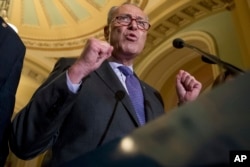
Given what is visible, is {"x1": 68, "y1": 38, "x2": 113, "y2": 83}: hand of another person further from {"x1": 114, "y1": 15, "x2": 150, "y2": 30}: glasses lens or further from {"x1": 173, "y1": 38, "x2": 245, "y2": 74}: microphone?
{"x1": 114, "y1": 15, "x2": 150, "y2": 30}: glasses lens

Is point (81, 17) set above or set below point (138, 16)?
above

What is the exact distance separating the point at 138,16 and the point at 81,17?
575cm

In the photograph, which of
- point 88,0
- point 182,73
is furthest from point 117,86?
point 88,0

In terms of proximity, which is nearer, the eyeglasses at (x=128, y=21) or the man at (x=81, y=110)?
the man at (x=81, y=110)

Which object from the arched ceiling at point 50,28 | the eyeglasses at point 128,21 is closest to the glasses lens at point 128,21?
the eyeglasses at point 128,21

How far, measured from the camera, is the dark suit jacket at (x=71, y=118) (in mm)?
1062

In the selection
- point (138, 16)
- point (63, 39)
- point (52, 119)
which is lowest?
point (52, 119)

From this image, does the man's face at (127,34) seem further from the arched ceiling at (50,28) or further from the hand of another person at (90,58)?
the arched ceiling at (50,28)

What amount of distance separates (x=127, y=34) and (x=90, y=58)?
56 centimetres

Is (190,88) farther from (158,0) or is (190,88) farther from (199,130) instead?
(158,0)

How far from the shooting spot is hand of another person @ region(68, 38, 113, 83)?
1.00 meters

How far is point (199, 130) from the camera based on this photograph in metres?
0.40

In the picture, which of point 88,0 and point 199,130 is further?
point 88,0

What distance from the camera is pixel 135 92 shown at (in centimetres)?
141
